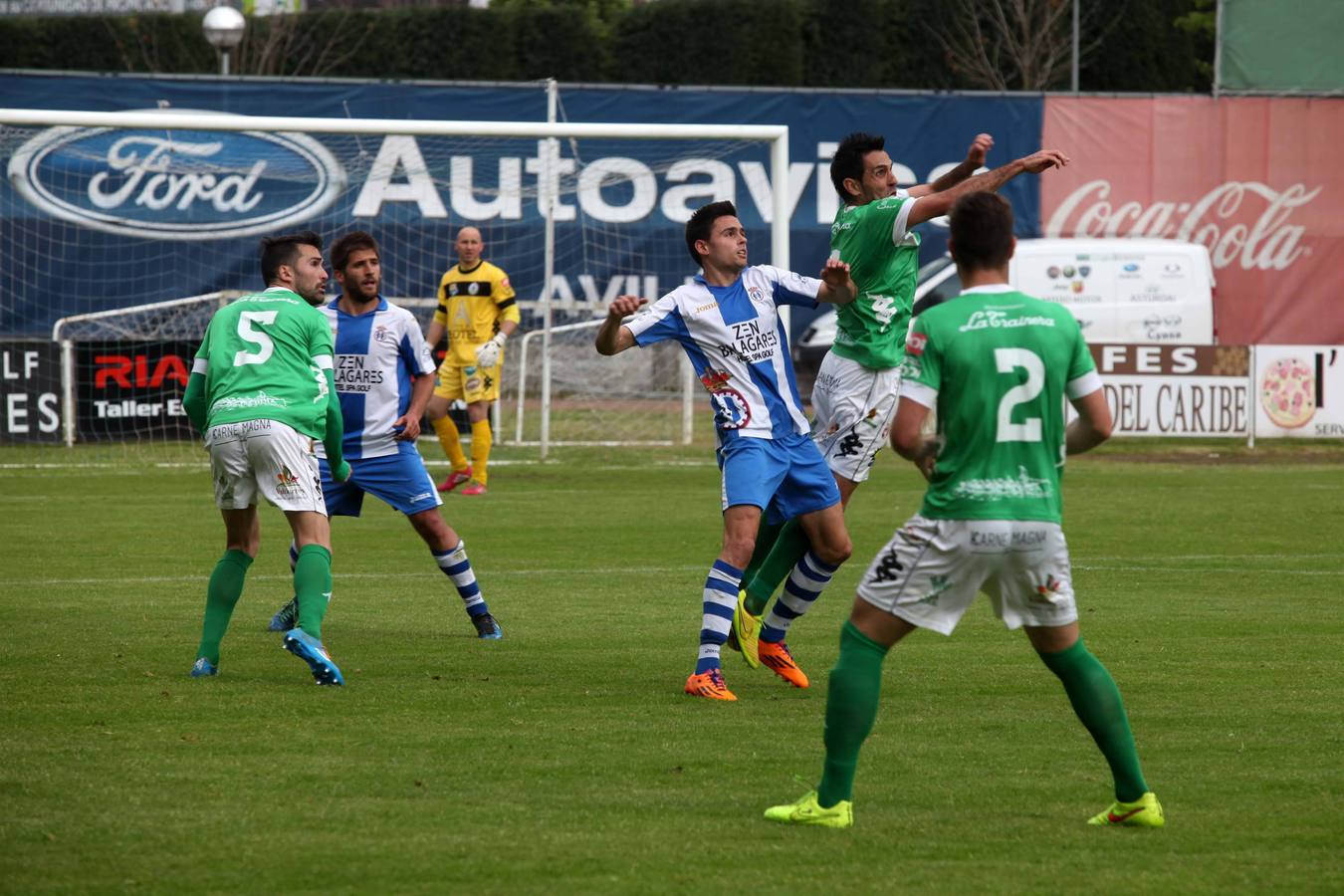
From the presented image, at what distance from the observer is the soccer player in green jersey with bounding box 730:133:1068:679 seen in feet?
27.7

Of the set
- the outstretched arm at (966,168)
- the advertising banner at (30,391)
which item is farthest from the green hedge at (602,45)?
the outstretched arm at (966,168)

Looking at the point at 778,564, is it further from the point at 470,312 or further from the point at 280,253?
the point at 470,312

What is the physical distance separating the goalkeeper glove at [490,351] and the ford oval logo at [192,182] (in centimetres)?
736

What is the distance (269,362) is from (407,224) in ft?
55.0

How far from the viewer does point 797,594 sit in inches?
322

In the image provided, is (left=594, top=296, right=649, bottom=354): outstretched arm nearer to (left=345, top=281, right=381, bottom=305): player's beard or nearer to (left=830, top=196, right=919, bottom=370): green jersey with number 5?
(left=830, top=196, right=919, bottom=370): green jersey with number 5

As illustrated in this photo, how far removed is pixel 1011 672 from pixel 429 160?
56.5 feet

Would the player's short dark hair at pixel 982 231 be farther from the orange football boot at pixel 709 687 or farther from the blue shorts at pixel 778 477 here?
the orange football boot at pixel 709 687

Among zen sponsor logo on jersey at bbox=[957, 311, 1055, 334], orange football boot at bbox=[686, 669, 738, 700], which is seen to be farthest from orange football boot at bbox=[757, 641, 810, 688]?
zen sponsor logo on jersey at bbox=[957, 311, 1055, 334]

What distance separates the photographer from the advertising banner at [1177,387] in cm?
2172

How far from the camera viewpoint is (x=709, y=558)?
12617mm

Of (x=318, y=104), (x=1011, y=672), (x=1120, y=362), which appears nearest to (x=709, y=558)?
(x=1011, y=672)

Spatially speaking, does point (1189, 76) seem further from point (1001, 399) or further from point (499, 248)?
point (1001, 399)

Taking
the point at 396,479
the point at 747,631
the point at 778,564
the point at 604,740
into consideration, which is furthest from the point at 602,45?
the point at 604,740
